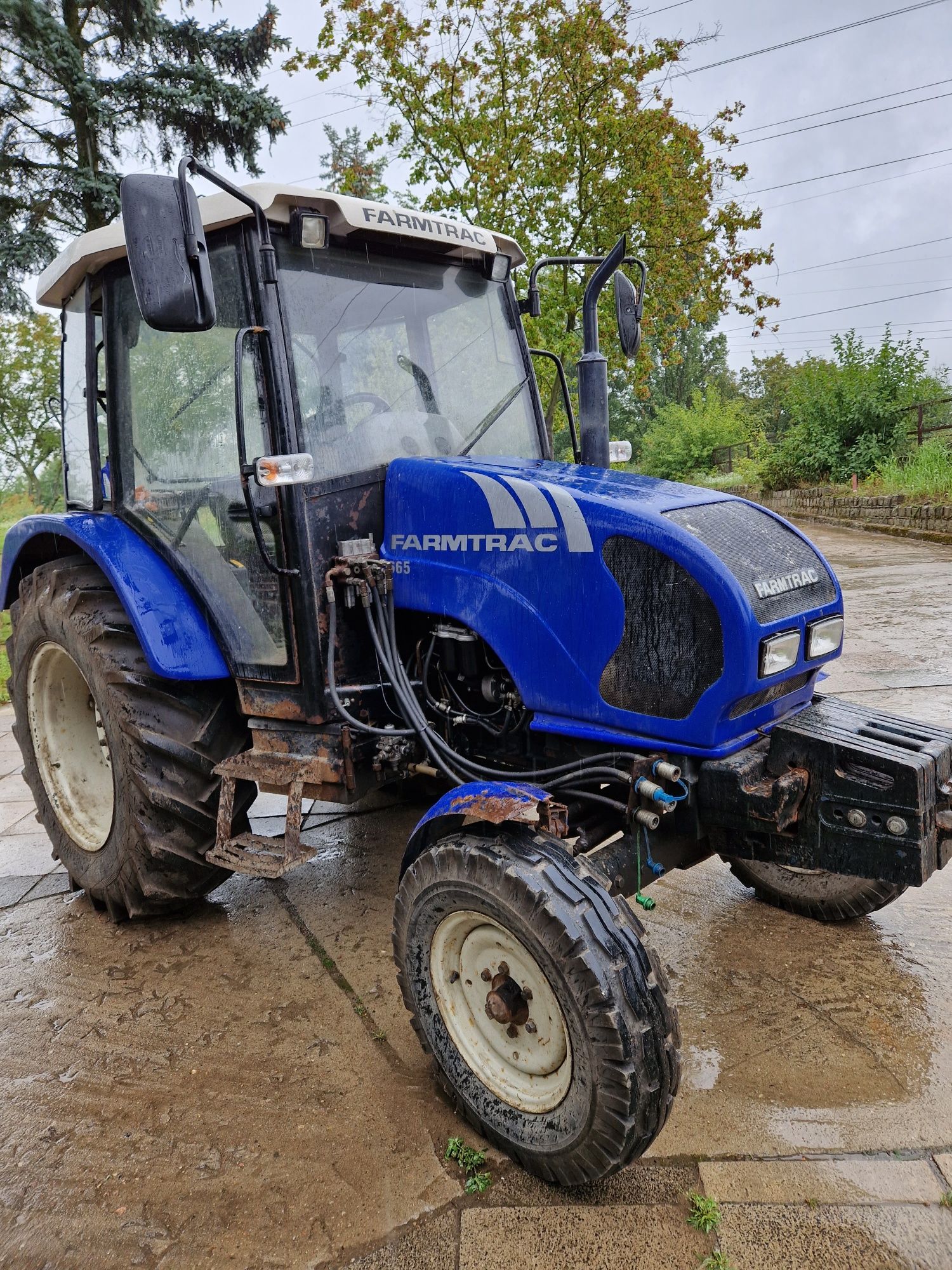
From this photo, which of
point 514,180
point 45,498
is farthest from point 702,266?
point 45,498

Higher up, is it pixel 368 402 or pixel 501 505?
pixel 368 402

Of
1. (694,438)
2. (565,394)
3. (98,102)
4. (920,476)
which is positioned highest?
(98,102)

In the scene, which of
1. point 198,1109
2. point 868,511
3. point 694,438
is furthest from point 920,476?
point 198,1109

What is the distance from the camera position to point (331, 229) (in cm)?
286

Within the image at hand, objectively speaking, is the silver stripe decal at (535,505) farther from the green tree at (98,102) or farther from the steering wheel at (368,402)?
the green tree at (98,102)

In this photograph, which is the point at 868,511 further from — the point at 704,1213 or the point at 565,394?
the point at 704,1213

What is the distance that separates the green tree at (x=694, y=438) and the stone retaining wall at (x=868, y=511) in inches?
323

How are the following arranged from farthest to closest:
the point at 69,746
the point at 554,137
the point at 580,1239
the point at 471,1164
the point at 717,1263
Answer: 1. the point at 554,137
2. the point at 69,746
3. the point at 471,1164
4. the point at 580,1239
5. the point at 717,1263

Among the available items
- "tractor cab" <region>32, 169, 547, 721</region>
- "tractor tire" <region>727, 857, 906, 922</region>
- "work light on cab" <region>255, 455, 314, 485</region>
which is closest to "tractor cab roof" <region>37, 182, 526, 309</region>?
"tractor cab" <region>32, 169, 547, 721</region>

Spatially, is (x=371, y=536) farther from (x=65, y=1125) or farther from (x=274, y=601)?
(x=65, y=1125)

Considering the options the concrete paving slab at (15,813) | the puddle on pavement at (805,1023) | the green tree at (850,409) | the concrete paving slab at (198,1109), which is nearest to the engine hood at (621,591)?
the puddle on pavement at (805,1023)

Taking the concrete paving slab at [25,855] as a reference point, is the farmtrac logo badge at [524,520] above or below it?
above

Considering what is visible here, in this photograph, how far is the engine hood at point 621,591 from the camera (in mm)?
2268

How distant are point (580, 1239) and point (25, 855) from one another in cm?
343
